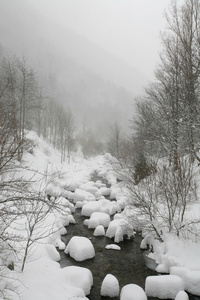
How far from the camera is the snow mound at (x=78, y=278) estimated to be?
6.18 metres

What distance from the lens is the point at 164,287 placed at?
607 cm

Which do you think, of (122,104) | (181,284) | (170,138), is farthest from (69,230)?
(122,104)

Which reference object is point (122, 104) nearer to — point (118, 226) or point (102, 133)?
point (102, 133)

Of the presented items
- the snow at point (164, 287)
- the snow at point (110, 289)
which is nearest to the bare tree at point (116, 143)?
the snow at point (164, 287)

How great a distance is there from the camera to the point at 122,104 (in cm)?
8750

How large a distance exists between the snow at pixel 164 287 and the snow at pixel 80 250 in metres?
2.68

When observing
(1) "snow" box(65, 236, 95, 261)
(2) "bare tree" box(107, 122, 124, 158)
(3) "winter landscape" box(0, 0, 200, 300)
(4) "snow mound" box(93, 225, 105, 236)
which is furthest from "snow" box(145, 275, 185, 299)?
(2) "bare tree" box(107, 122, 124, 158)

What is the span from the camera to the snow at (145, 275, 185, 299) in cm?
604

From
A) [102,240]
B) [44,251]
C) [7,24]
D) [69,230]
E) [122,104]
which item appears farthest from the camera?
[7,24]

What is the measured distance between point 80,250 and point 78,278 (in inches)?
65.7

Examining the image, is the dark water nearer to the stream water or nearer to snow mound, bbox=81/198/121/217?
the stream water

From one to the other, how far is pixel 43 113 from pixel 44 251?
41.9m

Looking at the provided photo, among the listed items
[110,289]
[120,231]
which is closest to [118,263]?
[120,231]

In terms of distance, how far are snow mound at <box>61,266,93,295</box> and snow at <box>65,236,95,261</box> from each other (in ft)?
4.22
